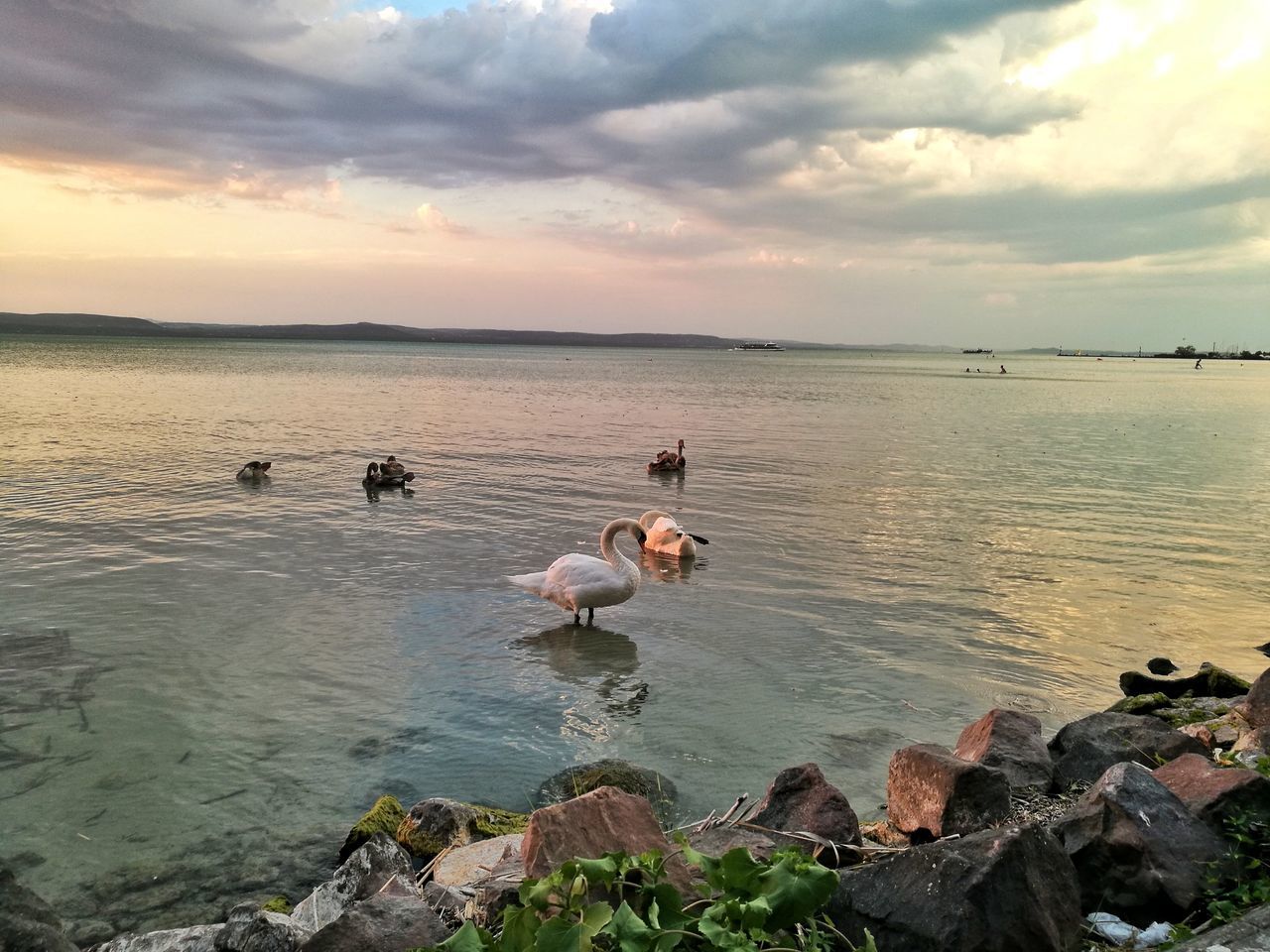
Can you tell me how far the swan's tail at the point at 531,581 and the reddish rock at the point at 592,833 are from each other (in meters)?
7.05

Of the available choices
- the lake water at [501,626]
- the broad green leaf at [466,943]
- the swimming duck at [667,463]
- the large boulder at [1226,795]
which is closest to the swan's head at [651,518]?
the lake water at [501,626]

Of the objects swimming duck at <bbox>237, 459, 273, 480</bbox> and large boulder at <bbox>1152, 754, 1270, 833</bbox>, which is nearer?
large boulder at <bbox>1152, 754, 1270, 833</bbox>

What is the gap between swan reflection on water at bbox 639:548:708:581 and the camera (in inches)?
543

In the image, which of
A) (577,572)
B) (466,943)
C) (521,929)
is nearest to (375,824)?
(466,943)

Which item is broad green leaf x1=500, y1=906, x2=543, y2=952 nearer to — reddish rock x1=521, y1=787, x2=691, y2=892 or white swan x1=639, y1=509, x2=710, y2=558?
reddish rock x1=521, y1=787, x2=691, y2=892

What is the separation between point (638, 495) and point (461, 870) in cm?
1557

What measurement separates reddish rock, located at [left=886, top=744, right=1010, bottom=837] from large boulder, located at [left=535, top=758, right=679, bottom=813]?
1.85 meters

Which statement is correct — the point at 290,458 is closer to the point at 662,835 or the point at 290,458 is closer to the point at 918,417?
the point at 662,835

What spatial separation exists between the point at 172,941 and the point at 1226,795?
5.37 metres

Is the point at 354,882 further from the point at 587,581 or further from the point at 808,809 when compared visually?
the point at 587,581

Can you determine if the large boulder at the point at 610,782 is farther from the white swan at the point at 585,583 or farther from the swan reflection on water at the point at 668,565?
the swan reflection on water at the point at 668,565

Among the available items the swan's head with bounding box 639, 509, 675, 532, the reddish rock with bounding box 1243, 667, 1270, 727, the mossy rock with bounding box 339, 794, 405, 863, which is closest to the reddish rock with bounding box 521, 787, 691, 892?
the mossy rock with bounding box 339, 794, 405, 863

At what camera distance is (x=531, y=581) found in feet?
37.3

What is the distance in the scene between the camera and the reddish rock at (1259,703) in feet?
21.1
